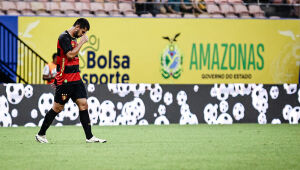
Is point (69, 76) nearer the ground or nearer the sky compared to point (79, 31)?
nearer the ground

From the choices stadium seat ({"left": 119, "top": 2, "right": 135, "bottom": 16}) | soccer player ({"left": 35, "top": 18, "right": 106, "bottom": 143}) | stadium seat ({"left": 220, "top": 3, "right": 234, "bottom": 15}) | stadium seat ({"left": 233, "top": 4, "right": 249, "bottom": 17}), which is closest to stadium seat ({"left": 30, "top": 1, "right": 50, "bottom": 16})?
stadium seat ({"left": 119, "top": 2, "right": 135, "bottom": 16})

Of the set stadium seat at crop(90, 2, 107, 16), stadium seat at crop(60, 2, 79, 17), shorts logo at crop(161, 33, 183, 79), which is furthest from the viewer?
shorts logo at crop(161, 33, 183, 79)

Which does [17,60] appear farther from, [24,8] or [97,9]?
[97,9]

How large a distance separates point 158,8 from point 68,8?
273 cm

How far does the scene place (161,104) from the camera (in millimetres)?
13562

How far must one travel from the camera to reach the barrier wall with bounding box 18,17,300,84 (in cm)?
1870

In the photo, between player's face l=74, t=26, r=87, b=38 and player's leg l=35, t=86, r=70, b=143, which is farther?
player's leg l=35, t=86, r=70, b=143

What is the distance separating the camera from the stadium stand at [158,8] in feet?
60.1

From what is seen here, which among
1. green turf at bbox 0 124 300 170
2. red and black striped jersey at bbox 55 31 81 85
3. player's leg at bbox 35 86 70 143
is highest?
red and black striped jersey at bbox 55 31 81 85

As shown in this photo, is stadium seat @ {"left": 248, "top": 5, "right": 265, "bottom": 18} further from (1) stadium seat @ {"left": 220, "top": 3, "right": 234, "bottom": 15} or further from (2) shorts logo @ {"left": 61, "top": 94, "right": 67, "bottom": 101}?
(2) shorts logo @ {"left": 61, "top": 94, "right": 67, "bottom": 101}

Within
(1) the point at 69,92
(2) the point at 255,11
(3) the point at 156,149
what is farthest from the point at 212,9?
(3) the point at 156,149

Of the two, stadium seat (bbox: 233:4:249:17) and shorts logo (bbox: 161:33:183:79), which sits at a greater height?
stadium seat (bbox: 233:4:249:17)

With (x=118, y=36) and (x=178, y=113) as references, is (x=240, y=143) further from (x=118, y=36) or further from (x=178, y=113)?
(x=118, y=36)

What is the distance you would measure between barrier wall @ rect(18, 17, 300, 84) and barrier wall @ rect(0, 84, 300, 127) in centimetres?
555
